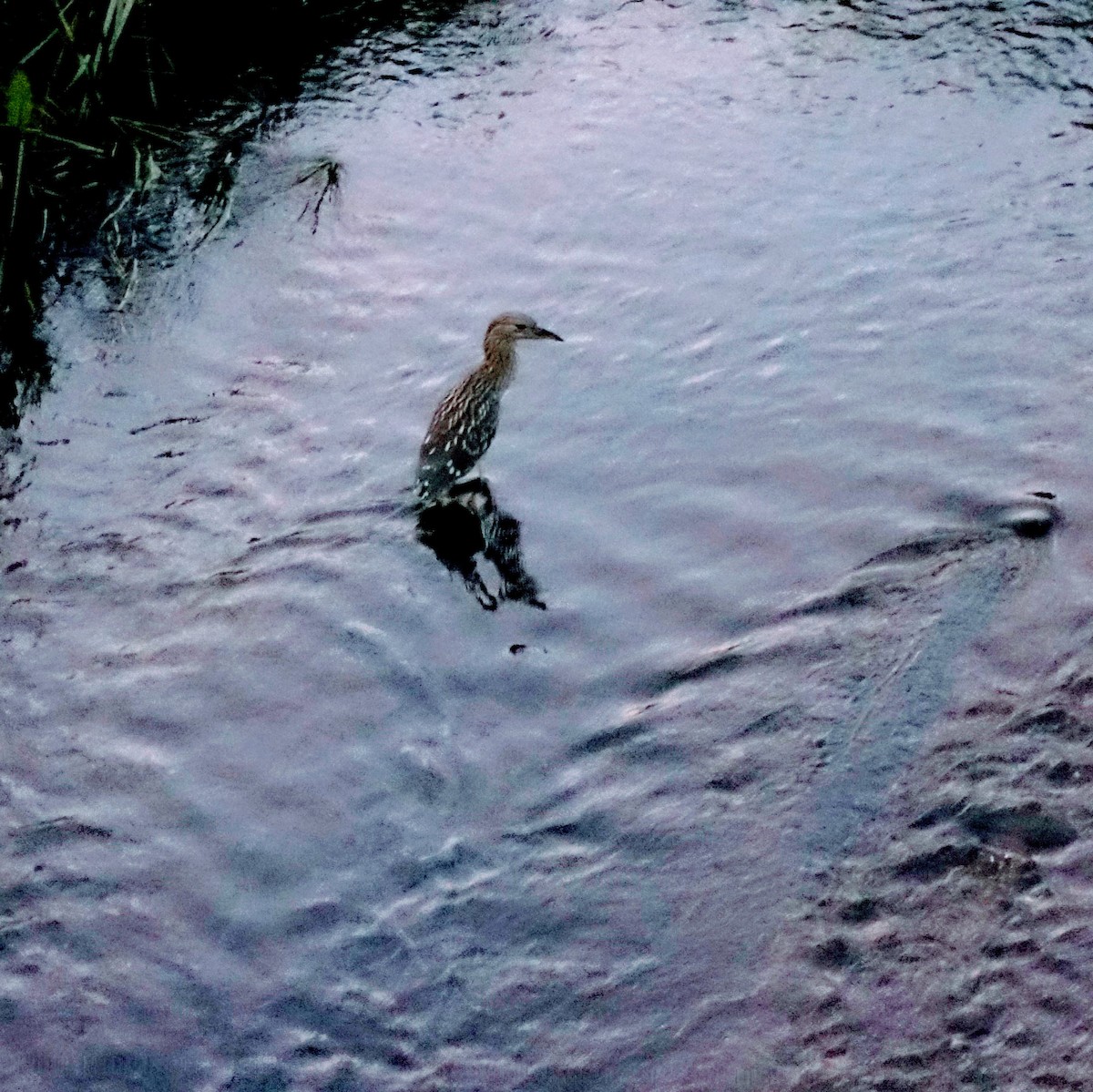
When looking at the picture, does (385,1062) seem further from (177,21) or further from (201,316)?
(177,21)

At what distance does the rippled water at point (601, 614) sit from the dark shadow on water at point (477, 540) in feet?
0.22

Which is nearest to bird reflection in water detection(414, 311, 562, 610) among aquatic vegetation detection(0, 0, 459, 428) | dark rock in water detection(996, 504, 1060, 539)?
dark rock in water detection(996, 504, 1060, 539)

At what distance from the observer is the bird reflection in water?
605 centimetres

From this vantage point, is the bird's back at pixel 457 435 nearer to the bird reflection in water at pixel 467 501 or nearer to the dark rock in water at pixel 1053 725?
the bird reflection in water at pixel 467 501

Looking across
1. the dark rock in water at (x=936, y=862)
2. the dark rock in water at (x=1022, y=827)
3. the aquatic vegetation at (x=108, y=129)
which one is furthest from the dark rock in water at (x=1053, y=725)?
the aquatic vegetation at (x=108, y=129)

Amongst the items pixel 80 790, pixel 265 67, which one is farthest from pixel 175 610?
pixel 265 67

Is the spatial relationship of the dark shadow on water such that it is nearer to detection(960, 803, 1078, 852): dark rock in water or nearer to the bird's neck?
the bird's neck

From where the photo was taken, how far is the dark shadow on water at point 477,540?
19.6 feet

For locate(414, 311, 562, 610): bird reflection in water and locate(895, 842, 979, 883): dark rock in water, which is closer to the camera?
locate(895, 842, 979, 883): dark rock in water

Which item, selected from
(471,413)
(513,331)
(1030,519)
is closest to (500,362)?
(513,331)

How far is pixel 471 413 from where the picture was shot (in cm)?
640

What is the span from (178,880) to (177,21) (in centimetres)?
657

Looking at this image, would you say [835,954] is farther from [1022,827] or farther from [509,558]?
[509,558]

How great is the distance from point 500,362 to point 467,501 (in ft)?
2.35
